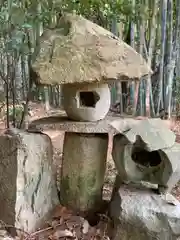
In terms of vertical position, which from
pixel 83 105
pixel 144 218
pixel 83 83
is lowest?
pixel 144 218

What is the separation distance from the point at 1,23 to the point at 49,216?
131 centimetres

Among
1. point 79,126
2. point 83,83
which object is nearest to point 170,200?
point 79,126

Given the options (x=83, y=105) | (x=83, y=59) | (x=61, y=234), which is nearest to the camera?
(x=83, y=59)

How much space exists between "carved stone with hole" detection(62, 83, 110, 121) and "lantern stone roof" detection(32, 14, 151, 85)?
0.14 metres

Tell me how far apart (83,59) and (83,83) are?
0.13m

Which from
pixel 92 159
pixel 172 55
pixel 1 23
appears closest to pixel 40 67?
pixel 92 159

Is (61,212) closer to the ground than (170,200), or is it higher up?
closer to the ground

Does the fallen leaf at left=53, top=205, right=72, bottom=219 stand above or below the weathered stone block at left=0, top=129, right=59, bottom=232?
below

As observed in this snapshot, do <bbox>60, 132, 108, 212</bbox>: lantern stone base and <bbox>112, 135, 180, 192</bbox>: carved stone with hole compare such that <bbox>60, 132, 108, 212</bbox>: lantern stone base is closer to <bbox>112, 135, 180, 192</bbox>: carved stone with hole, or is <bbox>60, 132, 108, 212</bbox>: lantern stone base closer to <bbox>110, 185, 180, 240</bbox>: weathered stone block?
<bbox>112, 135, 180, 192</bbox>: carved stone with hole

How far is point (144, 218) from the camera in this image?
2.06m

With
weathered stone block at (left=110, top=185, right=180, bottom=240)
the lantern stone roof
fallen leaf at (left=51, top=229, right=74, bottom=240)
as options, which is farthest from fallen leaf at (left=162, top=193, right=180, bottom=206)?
the lantern stone roof

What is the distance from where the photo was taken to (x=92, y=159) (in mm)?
2312

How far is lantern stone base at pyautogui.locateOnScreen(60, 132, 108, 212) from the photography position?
2.29m

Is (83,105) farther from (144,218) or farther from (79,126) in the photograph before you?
(144,218)
